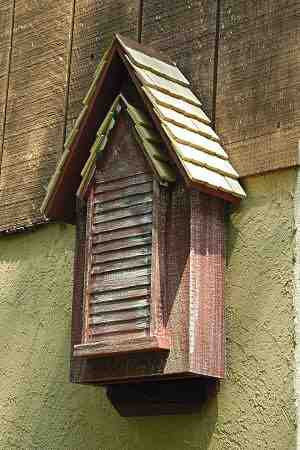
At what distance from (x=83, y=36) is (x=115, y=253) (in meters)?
1.25

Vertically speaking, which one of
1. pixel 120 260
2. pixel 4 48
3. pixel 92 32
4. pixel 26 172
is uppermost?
pixel 4 48

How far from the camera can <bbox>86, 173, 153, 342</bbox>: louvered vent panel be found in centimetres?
348

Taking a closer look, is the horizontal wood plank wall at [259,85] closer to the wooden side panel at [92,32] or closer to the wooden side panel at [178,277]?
the wooden side panel at [178,277]

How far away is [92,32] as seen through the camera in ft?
14.4

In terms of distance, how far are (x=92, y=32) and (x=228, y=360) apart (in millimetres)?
1646

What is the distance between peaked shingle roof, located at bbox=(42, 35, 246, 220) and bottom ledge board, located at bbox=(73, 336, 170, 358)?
541mm

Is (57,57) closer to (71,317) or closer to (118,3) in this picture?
(118,3)

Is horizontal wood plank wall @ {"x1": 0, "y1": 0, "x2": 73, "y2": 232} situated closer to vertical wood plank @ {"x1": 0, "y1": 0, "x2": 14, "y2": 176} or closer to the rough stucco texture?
vertical wood plank @ {"x1": 0, "y1": 0, "x2": 14, "y2": 176}

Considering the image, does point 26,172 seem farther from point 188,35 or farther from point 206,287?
point 206,287

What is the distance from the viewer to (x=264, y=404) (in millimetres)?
3371

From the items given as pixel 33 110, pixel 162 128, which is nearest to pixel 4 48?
pixel 33 110

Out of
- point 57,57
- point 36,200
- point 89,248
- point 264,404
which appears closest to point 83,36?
point 57,57

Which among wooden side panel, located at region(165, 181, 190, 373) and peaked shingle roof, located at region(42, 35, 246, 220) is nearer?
wooden side panel, located at region(165, 181, 190, 373)

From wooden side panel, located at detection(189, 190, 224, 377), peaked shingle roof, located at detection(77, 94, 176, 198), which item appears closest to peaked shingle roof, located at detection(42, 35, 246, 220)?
peaked shingle roof, located at detection(77, 94, 176, 198)
